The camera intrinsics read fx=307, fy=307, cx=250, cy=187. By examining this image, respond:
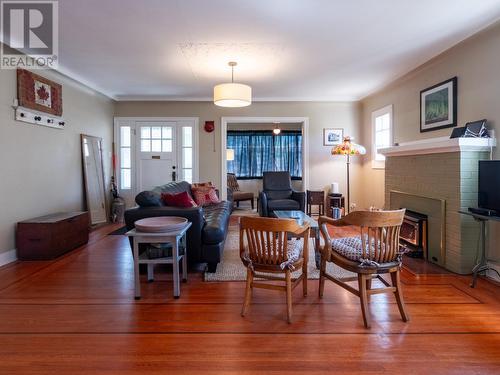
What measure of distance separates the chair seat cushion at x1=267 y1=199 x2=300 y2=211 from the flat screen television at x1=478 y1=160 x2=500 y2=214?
2.93 metres

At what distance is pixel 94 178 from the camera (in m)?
5.44

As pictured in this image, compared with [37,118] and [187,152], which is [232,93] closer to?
[37,118]

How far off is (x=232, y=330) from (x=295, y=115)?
16.8 ft

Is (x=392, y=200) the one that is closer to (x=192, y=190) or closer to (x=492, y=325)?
(x=492, y=325)

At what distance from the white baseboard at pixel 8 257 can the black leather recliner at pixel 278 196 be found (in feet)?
11.7

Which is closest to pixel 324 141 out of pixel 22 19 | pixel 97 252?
pixel 97 252

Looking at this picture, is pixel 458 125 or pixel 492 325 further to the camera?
pixel 458 125

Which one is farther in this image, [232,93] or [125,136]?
[125,136]

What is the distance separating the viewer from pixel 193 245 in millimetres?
3100

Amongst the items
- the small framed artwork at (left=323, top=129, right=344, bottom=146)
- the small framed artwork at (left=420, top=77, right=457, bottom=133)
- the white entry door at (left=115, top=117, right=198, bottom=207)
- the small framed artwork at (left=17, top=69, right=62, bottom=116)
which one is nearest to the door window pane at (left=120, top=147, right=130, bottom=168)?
the white entry door at (left=115, top=117, right=198, bottom=207)

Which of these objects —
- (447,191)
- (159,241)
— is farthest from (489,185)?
(159,241)

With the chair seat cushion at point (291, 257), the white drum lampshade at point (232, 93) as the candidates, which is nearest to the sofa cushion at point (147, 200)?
the chair seat cushion at point (291, 257)

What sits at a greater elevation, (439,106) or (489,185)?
(439,106)

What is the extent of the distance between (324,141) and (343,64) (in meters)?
2.27
